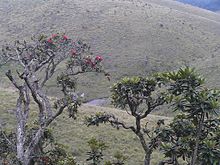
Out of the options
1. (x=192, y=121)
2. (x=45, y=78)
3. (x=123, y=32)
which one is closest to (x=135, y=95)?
(x=192, y=121)

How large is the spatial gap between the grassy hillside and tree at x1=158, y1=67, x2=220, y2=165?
97.4 ft

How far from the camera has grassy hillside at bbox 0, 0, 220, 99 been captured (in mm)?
49469

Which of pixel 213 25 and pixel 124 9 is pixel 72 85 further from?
pixel 213 25

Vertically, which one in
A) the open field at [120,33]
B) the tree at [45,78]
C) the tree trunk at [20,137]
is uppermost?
the tree at [45,78]

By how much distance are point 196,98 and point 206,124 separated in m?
1.52

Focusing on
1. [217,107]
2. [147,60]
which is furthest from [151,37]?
[217,107]

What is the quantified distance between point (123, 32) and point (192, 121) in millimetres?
49240

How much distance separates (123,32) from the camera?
5988 cm

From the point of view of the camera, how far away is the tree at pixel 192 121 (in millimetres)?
10344

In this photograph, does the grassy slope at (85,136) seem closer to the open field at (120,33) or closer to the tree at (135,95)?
the open field at (120,33)

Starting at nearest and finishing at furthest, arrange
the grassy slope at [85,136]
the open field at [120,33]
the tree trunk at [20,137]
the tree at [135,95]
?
1. the tree trunk at [20,137]
2. the tree at [135,95]
3. the grassy slope at [85,136]
4. the open field at [120,33]

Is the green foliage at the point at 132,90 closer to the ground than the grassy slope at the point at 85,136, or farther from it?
farther from it

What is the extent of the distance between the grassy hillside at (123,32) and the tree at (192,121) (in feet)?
97.4

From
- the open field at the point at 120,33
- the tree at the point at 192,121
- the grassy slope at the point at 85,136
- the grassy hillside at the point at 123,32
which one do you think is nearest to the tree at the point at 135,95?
the tree at the point at 192,121
